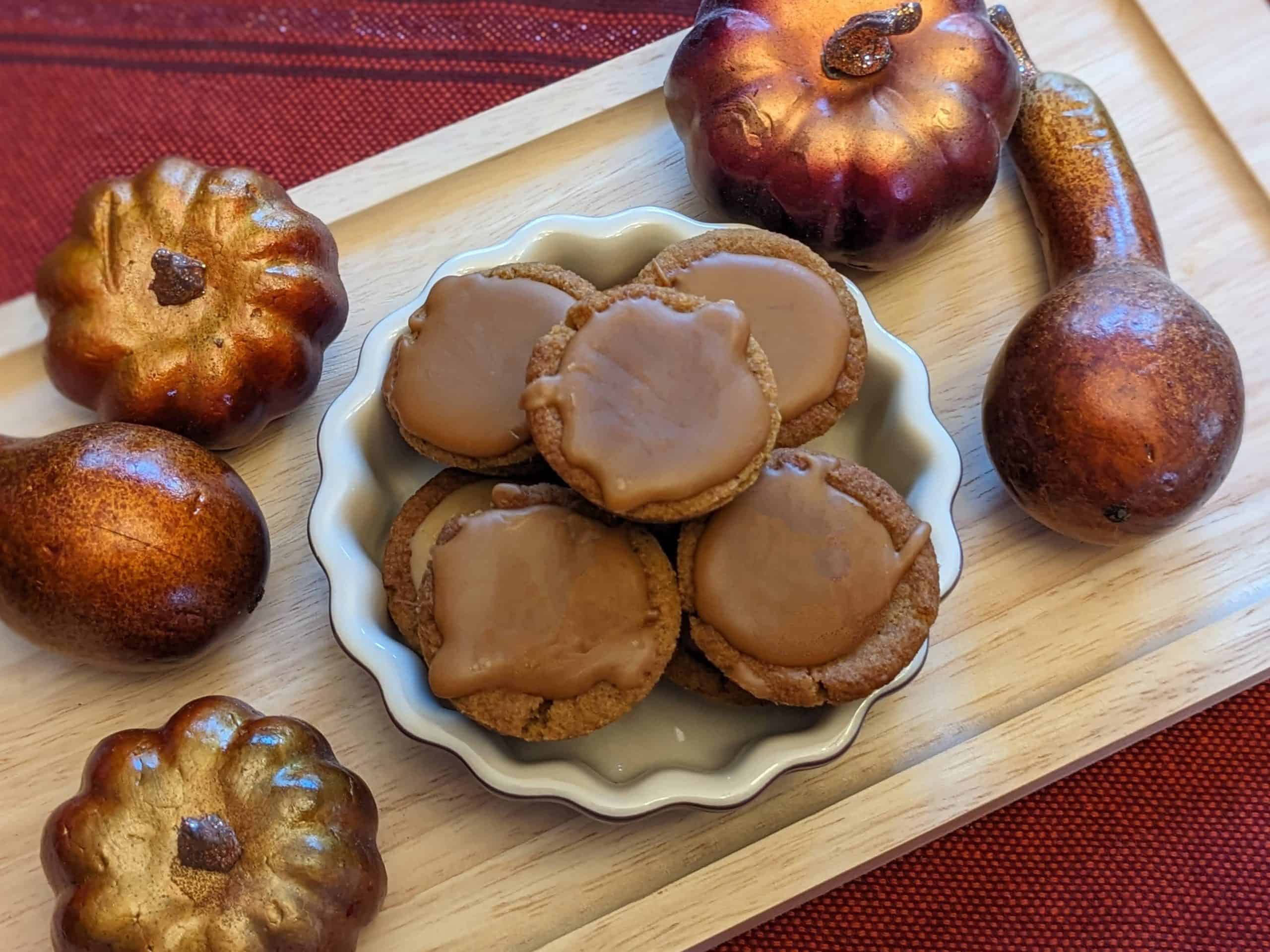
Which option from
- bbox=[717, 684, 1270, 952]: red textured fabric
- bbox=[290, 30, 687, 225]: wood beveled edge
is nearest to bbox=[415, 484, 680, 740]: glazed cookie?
bbox=[717, 684, 1270, 952]: red textured fabric

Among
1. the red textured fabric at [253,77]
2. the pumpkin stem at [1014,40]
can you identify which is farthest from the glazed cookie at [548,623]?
the red textured fabric at [253,77]

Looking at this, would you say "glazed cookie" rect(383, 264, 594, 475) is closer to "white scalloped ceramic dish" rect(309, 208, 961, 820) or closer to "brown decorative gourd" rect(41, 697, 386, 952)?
"white scalloped ceramic dish" rect(309, 208, 961, 820)

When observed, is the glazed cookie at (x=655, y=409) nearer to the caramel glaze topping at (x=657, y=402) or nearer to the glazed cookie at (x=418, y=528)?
the caramel glaze topping at (x=657, y=402)

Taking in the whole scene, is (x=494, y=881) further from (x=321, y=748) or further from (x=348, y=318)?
(x=348, y=318)

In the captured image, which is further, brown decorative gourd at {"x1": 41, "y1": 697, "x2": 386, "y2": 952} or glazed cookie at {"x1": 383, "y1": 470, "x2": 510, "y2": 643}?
glazed cookie at {"x1": 383, "y1": 470, "x2": 510, "y2": 643}

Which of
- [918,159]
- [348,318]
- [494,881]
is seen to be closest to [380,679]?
[494,881]
